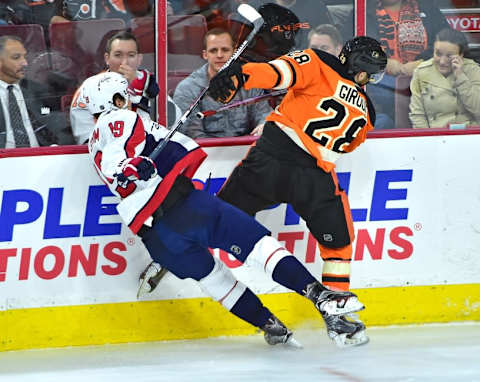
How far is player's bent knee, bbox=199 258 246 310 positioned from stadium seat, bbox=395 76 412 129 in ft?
3.21

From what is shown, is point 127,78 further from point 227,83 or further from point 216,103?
point 227,83

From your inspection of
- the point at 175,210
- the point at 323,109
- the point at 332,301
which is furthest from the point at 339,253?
the point at 175,210

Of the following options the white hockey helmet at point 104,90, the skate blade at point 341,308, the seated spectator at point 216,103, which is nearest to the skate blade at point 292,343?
the skate blade at point 341,308

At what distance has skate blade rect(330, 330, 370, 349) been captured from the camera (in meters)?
3.78

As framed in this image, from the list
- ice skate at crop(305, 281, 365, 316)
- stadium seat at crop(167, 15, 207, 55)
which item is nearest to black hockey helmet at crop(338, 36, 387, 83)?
stadium seat at crop(167, 15, 207, 55)

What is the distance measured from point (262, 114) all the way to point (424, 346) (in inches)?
44.2

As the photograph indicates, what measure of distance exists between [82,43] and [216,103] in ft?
1.91

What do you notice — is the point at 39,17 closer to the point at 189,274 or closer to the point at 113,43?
the point at 113,43

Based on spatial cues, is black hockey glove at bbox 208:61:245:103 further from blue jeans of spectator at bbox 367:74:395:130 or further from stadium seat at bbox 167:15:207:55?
blue jeans of spectator at bbox 367:74:395:130

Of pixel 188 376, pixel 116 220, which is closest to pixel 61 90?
pixel 116 220

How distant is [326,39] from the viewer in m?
4.27

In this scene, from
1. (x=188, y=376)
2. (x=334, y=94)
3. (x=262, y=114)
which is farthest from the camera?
(x=262, y=114)

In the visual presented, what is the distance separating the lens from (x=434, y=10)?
14.2ft

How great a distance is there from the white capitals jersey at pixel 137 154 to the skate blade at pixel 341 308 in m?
0.70
